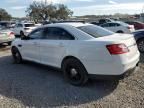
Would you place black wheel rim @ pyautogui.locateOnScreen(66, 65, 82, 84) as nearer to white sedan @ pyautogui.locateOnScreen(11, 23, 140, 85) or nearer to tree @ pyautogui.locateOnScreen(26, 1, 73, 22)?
white sedan @ pyautogui.locateOnScreen(11, 23, 140, 85)

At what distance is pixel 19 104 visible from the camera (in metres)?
4.78

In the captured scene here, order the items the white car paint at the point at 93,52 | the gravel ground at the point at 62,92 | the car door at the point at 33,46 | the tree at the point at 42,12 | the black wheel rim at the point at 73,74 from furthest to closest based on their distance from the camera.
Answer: the tree at the point at 42,12
the car door at the point at 33,46
the black wheel rim at the point at 73,74
the white car paint at the point at 93,52
the gravel ground at the point at 62,92

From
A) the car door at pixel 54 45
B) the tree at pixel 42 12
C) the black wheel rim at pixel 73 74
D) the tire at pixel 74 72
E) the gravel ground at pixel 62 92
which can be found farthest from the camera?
the tree at pixel 42 12

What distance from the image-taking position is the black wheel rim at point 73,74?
5.70 metres

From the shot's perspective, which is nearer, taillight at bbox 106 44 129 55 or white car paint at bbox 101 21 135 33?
taillight at bbox 106 44 129 55

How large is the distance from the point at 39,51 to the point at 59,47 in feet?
3.62

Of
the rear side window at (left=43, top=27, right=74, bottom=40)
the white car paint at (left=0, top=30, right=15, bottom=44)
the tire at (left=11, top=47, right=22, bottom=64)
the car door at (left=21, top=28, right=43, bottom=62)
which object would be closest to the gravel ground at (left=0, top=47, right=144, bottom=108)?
the car door at (left=21, top=28, right=43, bottom=62)

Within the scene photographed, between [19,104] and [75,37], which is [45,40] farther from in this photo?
[19,104]

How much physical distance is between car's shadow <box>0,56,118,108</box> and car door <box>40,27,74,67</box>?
20.2 inches

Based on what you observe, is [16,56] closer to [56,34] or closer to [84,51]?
[56,34]

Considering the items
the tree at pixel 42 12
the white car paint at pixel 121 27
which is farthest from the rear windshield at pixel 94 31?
the tree at pixel 42 12

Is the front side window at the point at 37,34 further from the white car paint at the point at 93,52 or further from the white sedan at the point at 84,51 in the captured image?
the white car paint at the point at 93,52

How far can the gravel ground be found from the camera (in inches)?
186

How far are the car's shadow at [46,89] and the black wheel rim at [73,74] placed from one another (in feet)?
0.59
